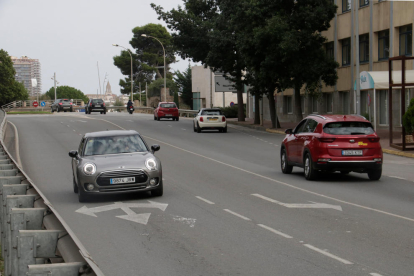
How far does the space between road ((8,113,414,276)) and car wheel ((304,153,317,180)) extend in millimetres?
305

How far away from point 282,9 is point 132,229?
29407mm

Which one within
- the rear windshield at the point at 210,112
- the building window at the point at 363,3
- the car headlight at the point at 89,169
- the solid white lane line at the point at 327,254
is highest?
the building window at the point at 363,3

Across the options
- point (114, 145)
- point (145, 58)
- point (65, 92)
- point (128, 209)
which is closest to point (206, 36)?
point (114, 145)

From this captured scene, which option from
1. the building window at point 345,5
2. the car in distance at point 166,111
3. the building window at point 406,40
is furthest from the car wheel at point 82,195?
the car in distance at point 166,111

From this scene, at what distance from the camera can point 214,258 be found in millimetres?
7973

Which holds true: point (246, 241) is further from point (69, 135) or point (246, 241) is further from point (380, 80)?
point (69, 135)

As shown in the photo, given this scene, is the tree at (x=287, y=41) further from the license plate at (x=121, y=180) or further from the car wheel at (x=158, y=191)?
the license plate at (x=121, y=180)

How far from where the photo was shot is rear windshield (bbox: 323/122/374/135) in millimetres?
16656

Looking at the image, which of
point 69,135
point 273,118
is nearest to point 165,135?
point 69,135

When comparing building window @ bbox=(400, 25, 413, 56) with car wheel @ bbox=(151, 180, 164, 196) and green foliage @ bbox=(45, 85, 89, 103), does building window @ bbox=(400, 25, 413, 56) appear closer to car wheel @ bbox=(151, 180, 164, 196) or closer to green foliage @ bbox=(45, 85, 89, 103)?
car wheel @ bbox=(151, 180, 164, 196)

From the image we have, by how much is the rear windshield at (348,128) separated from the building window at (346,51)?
27085 mm

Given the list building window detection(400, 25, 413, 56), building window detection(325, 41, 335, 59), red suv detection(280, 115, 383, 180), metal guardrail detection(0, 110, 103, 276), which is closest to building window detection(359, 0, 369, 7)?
building window detection(400, 25, 413, 56)

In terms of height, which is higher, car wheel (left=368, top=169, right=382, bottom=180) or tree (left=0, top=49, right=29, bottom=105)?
tree (left=0, top=49, right=29, bottom=105)

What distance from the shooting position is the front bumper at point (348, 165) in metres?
16.3
